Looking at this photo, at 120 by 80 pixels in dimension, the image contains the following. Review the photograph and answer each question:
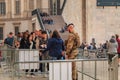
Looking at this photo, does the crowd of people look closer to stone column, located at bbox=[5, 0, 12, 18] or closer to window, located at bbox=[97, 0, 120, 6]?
window, located at bbox=[97, 0, 120, 6]

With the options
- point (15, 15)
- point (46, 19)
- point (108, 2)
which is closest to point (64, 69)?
point (108, 2)

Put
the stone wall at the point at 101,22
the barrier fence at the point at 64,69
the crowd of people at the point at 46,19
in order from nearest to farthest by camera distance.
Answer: the barrier fence at the point at 64,69 < the stone wall at the point at 101,22 < the crowd of people at the point at 46,19

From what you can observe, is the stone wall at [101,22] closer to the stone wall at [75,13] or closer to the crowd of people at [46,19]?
the stone wall at [75,13]

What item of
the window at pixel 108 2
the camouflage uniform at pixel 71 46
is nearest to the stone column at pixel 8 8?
the window at pixel 108 2

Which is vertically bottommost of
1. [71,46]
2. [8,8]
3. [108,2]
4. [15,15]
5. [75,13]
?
[71,46]

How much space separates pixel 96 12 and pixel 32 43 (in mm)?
24073

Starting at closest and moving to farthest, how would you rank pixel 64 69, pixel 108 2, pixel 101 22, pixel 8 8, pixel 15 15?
pixel 64 69, pixel 108 2, pixel 101 22, pixel 15 15, pixel 8 8

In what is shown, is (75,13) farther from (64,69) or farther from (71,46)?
(64,69)

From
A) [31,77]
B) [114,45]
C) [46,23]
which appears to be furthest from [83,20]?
[31,77]

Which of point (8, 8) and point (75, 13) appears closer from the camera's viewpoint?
point (75, 13)

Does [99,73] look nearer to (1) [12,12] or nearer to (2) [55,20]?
A: (2) [55,20]

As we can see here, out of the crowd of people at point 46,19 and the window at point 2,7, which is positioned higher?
the window at point 2,7

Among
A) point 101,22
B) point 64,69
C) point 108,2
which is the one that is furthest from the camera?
point 101,22

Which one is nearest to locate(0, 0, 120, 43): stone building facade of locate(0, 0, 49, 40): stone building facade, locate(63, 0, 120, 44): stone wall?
locate(63, 0, 120, 44): stone wall
